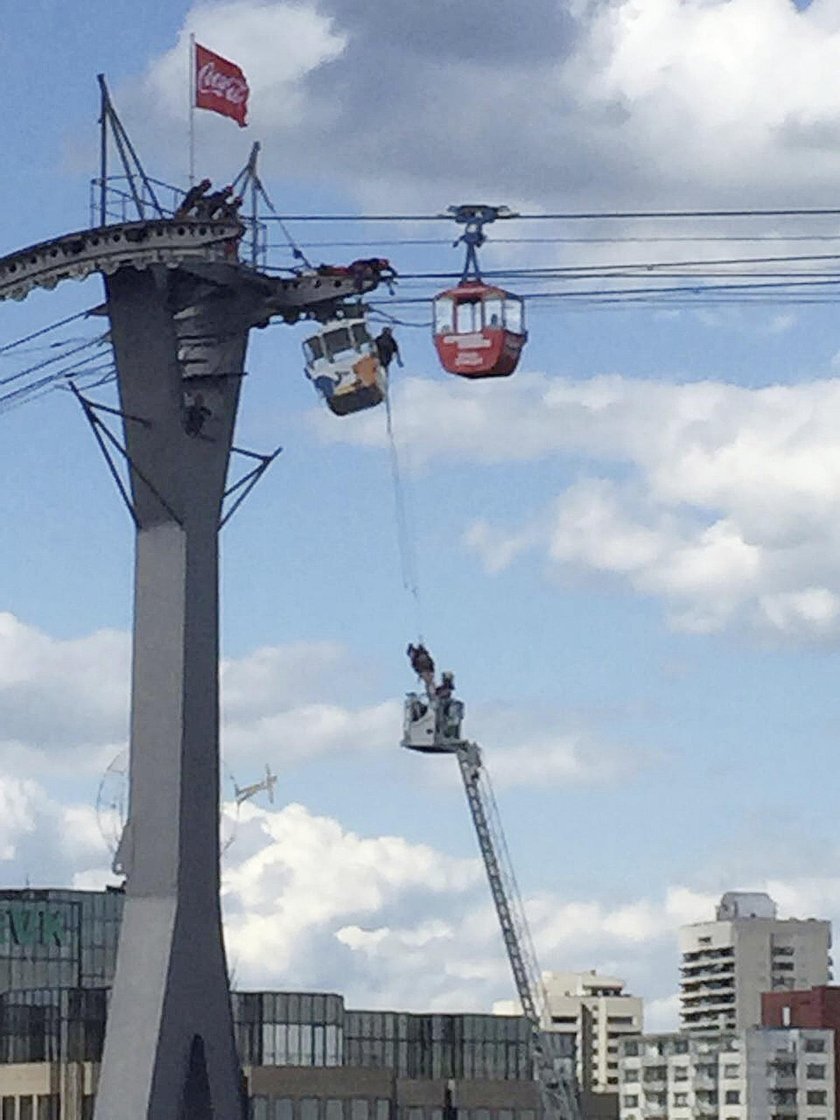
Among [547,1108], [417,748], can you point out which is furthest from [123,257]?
[547,1108]

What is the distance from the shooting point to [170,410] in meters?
62.7

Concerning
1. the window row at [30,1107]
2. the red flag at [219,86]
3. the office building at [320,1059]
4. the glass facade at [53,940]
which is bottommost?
the window row at [30,1107]

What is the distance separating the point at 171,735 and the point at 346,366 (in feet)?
33.5

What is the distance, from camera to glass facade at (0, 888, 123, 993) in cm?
17575

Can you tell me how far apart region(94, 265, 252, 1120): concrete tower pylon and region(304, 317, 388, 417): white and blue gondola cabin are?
3.43m

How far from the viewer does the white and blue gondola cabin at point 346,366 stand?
6675cm

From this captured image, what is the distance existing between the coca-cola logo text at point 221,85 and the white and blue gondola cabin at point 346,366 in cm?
551

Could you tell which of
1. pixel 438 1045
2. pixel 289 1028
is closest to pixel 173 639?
pixel 289 1028

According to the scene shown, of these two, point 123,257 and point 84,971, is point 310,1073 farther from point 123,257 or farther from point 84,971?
point 123,257

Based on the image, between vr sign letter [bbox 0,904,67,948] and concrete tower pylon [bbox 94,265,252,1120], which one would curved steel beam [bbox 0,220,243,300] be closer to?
concrete tower pylon [bbox 94,265,252,1120]

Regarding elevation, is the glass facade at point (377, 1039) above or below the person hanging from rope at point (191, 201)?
below

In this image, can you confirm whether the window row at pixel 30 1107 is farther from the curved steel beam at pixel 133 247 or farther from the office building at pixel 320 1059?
the curved steel beam at pixel 133 247

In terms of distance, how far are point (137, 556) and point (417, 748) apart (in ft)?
165

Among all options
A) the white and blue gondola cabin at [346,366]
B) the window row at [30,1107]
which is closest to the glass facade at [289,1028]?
the window row at [30,1107]
